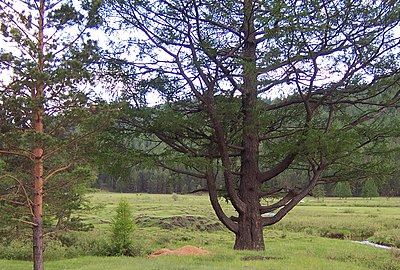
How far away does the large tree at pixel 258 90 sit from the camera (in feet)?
34.6

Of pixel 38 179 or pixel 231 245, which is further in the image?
pixel 231 245

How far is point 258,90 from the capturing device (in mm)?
11883

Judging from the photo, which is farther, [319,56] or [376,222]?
[376,222]

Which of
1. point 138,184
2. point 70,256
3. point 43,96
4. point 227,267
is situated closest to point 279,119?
point 227,267

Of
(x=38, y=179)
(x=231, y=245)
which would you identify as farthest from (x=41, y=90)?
(x=231, y=245)

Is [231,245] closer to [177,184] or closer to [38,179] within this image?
[177,184]

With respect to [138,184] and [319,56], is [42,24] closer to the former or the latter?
[319,56]

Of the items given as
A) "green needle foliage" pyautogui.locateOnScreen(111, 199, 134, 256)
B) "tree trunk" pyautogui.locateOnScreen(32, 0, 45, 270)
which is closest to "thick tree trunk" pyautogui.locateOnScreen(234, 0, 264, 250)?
"tree trunk" pyautogui.locateOnScreen(32, 0, 45, 270)

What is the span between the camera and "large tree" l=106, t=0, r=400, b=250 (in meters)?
10.5

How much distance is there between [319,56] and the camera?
37.3 ft

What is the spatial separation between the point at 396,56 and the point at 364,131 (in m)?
2.20

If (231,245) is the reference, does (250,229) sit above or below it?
above

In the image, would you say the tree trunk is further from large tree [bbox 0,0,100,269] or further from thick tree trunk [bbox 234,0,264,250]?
thick tree trunk [bbox 234,0,264,250]

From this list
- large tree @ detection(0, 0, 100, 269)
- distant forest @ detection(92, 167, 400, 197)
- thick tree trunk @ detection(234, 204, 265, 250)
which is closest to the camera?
large tree @ detection(0, 0, 100, 269)
